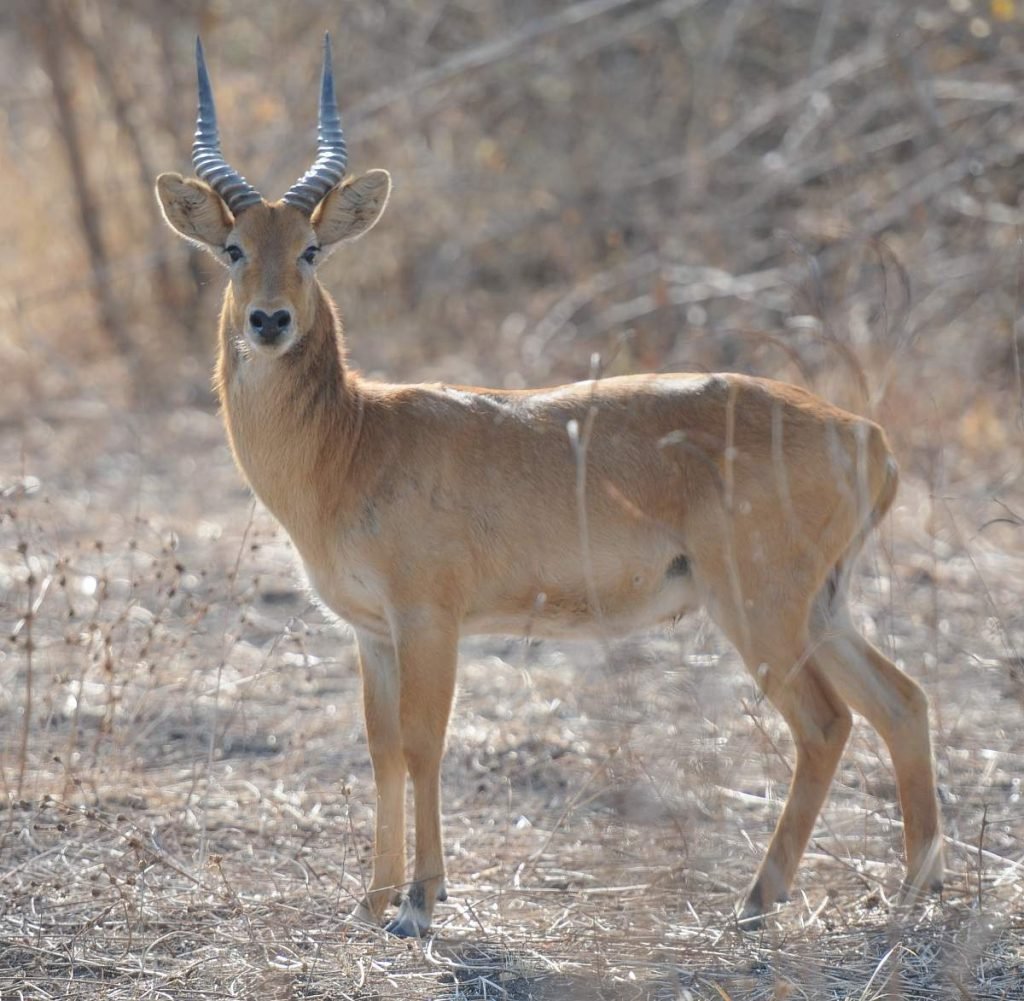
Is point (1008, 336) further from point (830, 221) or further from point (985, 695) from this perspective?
point (985, 695)

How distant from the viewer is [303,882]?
6.36 m

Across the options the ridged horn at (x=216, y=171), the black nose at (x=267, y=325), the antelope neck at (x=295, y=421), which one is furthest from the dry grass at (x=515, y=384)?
the ridged horn at (x=216, y=171)

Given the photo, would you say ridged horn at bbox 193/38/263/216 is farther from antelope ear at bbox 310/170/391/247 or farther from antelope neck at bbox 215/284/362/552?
antelope neck at bbox 215/284/362/552

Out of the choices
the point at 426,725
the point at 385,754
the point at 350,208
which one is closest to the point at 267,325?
the point at 350,208

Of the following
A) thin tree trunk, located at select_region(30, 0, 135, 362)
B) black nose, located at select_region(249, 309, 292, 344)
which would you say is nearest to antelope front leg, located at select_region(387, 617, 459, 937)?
black nose, located at select_region(249, 309, 292, 344)

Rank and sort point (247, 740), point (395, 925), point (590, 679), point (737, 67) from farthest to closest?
point (737, 67) → point (590, 679) → point (247, 740) → point (395, 925)

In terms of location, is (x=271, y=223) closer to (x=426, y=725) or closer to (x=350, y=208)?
(x=350, y=208)

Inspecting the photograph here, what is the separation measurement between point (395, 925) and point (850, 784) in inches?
98.7

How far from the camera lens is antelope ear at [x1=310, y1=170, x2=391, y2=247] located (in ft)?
22.1

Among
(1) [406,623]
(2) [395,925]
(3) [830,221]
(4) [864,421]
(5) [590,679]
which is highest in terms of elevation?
(3) [830,221]

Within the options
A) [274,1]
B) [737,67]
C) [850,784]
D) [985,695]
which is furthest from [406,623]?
[274,1]

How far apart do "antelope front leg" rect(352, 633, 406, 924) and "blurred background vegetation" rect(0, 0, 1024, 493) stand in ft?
19.1

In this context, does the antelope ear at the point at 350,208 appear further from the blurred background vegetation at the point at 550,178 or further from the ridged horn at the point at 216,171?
the blurred background vegetation at the point at 550,178

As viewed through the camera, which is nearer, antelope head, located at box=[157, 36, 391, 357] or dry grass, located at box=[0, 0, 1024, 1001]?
dry grass, located at box=[0, 0, 1024, 1001]
